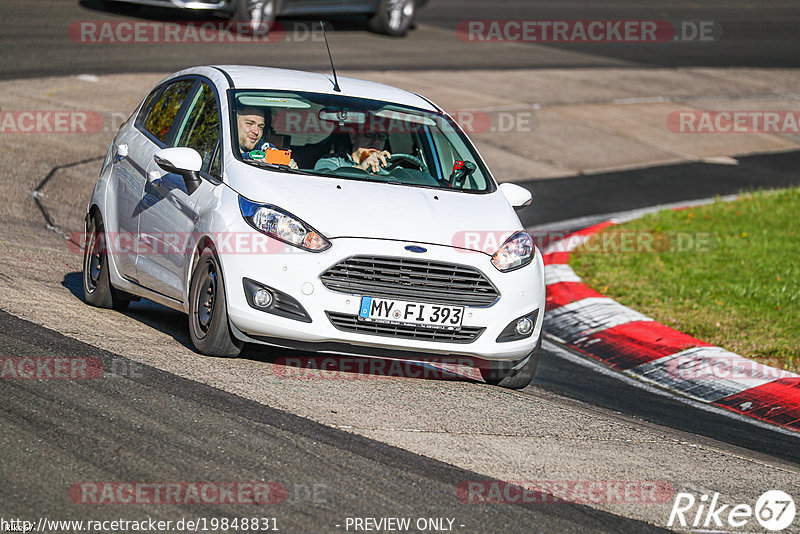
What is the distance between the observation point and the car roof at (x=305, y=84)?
25.0 feet

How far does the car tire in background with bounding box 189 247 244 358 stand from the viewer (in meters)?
6.41

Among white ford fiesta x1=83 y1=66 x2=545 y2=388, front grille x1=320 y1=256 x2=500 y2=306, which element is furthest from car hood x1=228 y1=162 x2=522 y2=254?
front grille x1=320 y1=256 x2=500 y2=306

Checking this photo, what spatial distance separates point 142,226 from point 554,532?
3811mm

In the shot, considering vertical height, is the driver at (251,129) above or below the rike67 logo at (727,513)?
above

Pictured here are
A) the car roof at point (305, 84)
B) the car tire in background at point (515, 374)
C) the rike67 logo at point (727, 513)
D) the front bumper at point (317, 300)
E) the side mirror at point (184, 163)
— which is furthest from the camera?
the car roof at point (305, 84)

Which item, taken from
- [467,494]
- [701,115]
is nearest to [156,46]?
[701,115]

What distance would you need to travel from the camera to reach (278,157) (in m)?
7.11

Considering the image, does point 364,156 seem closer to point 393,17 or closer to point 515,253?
point 515,253

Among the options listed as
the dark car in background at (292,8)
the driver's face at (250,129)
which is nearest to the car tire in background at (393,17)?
the dark car in background at (292,8)

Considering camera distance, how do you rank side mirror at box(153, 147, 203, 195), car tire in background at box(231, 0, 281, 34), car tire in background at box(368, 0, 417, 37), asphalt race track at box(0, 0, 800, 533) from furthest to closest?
car tire in background at box(368, 0, 417, 37) → car tire in background at box(231, 0, 281, 34) → side mirror at box(153, 147, 203, 195) → asphalt race track at box(0, 0, 800, 533)

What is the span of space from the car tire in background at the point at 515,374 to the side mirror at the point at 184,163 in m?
2.05

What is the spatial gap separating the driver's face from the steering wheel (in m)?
0.82

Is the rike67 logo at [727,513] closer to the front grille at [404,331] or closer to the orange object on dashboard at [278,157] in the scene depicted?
the front grille at [404,331]

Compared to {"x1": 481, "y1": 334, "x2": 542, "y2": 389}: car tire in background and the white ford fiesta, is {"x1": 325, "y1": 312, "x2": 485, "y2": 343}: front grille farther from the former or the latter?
{"x1": 481, "y1": 334, "x2": 542, "y2": 389}: car tire in background
